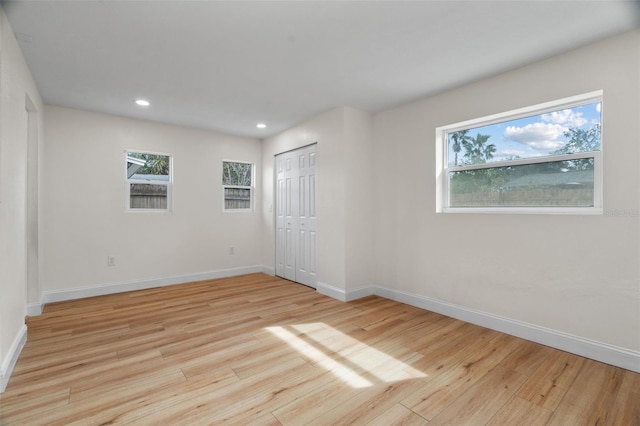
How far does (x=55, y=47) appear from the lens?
249cm

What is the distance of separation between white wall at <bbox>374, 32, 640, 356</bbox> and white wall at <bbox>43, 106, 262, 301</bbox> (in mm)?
2965

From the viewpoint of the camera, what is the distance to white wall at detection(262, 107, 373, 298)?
3949 millimetres

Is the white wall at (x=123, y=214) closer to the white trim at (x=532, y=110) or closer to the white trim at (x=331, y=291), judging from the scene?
the white trim at (x=331, y=291)

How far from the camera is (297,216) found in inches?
193

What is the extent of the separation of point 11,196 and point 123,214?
207 centimetres

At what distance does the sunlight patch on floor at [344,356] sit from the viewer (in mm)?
2164

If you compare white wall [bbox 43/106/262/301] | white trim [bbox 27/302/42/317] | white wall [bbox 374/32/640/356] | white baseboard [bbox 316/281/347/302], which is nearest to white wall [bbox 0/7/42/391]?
white trim [bbox 27/302/42/317]

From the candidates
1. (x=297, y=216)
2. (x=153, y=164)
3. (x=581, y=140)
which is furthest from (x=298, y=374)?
(x=153, y=164)

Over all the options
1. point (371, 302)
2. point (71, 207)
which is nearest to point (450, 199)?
Answer: point (371, 302)

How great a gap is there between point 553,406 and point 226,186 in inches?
197

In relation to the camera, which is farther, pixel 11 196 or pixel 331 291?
pixel 331 291

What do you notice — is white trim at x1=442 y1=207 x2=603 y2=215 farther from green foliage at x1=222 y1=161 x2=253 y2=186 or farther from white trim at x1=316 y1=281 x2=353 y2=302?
green foliage at x1=222 y1=161 x2=253 y2=186

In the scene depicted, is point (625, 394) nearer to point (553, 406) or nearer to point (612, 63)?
point (553, 406)

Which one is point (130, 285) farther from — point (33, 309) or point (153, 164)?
point (153, 164)
